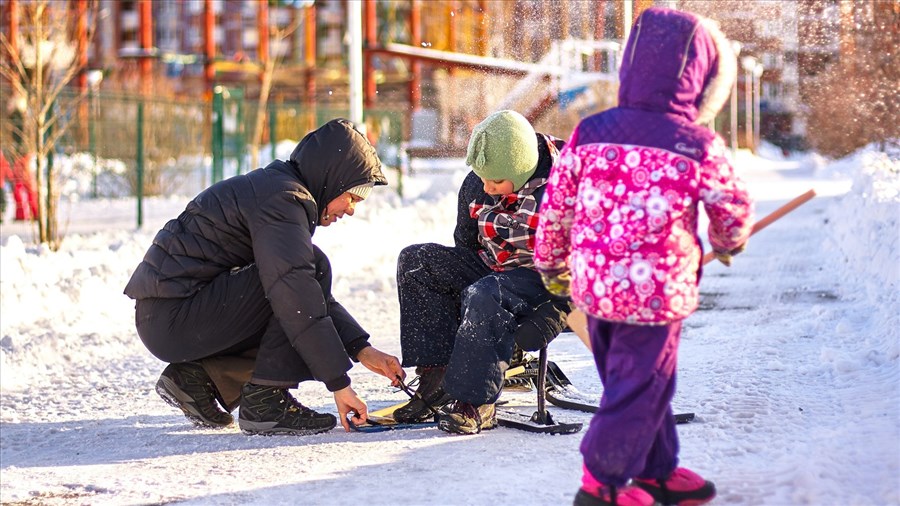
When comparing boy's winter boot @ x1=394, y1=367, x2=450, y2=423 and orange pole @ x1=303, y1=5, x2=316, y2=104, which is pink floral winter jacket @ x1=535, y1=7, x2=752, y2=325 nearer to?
boy's winter boot @ x1=394, y1=367, x2=450, y2=423

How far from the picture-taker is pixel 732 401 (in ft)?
14.0

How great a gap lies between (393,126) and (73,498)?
52.1ft

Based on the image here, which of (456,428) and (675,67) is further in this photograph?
(456,428)

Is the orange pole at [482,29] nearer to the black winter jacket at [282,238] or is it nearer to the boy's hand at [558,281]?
the black winter jacket at [282,238]

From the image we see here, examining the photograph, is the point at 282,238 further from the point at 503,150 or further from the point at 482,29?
the point at 482,29

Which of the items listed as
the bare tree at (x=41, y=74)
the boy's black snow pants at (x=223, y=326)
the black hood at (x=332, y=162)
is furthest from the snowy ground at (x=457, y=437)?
the bare tree at (x=41, y=74)

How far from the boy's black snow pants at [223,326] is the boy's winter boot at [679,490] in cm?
150

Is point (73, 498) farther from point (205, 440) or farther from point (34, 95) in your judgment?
point (34, 95)

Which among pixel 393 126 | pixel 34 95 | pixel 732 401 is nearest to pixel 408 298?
pixel 732 401

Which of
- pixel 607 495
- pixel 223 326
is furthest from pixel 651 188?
pixel 223 326

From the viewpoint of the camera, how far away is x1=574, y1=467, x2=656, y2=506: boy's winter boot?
2.85m

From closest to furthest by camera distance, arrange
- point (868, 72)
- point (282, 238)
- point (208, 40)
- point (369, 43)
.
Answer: point (282, 238) → point (868, 72) → point (369, 43) → point (208, 40)

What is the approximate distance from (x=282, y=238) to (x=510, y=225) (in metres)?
0.81

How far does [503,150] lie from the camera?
3865 mm
